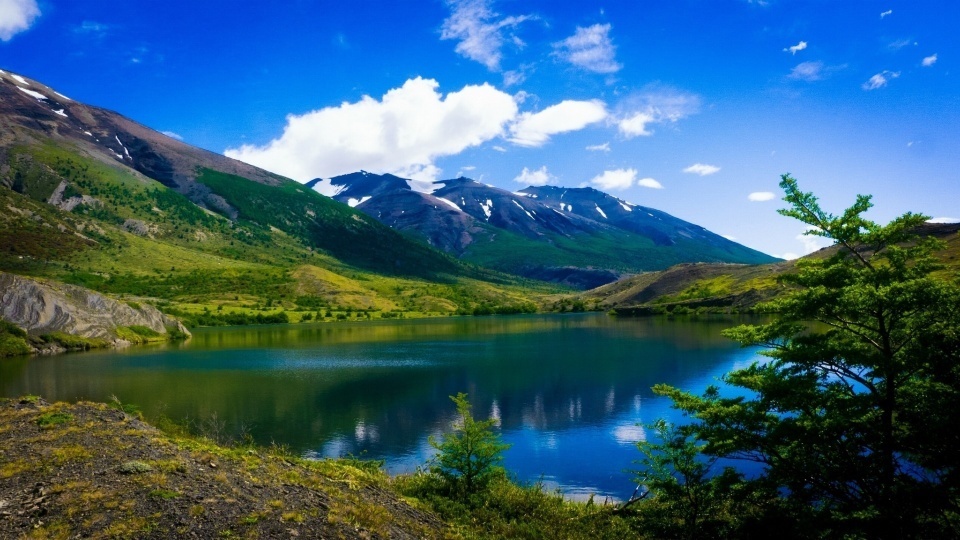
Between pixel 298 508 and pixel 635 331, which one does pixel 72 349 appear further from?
pixel 635 331

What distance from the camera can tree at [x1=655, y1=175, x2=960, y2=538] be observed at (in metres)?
15.0

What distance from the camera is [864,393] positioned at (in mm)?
16797

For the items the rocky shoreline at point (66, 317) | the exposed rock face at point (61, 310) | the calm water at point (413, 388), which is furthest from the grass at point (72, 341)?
the calm water at point (413, 388)

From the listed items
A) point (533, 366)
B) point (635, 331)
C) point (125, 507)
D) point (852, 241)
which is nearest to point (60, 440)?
point (125, 507)

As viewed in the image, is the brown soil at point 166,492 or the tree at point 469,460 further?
the tree at point 469,460

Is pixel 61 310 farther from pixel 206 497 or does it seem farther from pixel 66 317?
pixel 206 497

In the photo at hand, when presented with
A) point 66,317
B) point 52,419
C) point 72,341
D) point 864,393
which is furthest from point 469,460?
point 66,317

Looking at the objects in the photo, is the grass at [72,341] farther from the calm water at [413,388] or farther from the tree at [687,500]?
the tree at [687,500]

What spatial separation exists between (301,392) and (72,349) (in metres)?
59.0

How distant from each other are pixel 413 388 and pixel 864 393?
43.3 m

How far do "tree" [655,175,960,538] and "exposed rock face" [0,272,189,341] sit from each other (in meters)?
101

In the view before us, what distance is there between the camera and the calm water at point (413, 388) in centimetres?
→ 3412

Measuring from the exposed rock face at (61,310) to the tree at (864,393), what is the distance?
330 feet

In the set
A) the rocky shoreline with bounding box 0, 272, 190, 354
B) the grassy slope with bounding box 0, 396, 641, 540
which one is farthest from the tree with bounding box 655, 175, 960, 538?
the rocky shoreline with bounding box 0, 272, 190, 354
